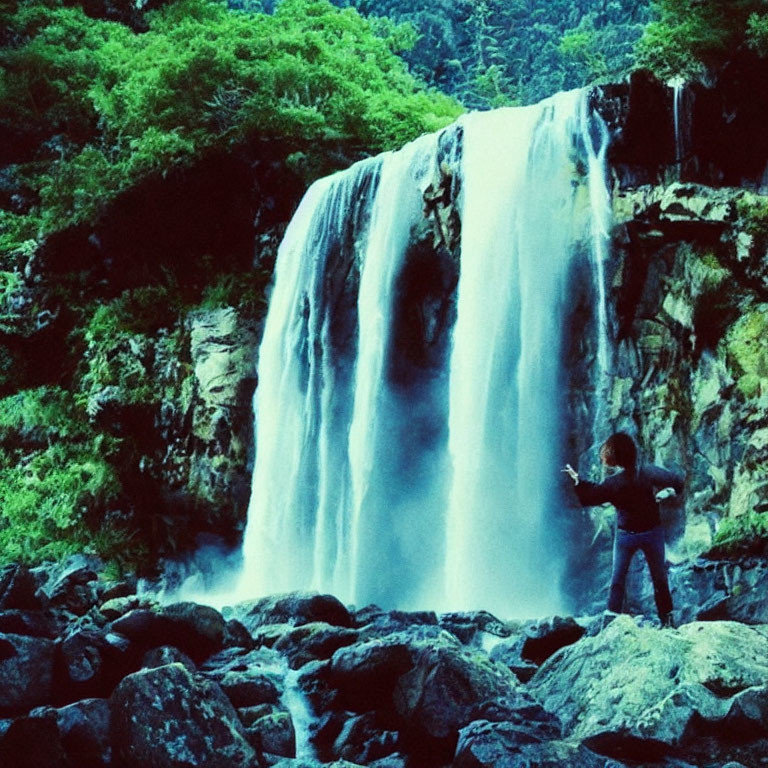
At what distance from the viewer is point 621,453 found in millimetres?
6215

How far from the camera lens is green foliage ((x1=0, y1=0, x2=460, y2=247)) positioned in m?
18.4

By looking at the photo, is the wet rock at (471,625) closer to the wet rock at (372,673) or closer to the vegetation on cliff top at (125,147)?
the wet rock at (372,673)

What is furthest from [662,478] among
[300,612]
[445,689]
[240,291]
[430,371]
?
[240,291]

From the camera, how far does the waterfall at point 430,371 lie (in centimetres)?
1259

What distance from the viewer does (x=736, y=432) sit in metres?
10.7

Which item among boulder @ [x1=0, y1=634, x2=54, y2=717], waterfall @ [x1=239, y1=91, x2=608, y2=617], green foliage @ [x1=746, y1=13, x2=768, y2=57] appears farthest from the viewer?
waterfall @ [x1=239, y1=91, x2=608, y2=617]

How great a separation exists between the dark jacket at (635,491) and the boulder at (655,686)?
3.10 ft

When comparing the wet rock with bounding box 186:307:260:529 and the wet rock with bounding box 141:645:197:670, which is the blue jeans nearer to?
the wet rock with bounding box 141:645:197:670

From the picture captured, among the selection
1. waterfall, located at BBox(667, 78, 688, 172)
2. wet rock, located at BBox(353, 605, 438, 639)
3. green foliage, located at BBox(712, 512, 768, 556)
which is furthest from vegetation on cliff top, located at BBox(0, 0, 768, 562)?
wet rock, located at BBox(353, 605, 438, 639)

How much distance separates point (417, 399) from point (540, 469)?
114 inches

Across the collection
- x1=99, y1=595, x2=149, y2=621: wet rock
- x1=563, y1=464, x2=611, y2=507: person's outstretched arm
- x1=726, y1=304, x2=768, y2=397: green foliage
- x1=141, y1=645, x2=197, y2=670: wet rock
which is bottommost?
x1=99, y1=595, x2=149, y2=621: wet rock

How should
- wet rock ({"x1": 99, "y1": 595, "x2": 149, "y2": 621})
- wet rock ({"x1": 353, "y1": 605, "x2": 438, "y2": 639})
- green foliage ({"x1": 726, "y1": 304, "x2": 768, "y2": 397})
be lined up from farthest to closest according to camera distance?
green foliage ({"x1": 726, "y1": 304, "x2": 768, "y2": 397}) → wet rock ({"x1": 99, "y1": 595, "x2": 149, "y2": 621}) → wet rock ({"x1": 353, "y1": 605, "x2": 438, "y2": 639})

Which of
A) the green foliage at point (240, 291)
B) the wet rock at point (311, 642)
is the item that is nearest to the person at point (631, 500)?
the wet rock at point (311, 642)

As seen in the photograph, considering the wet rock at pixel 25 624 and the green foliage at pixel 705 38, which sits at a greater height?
the green foliage at pixel 705 38
